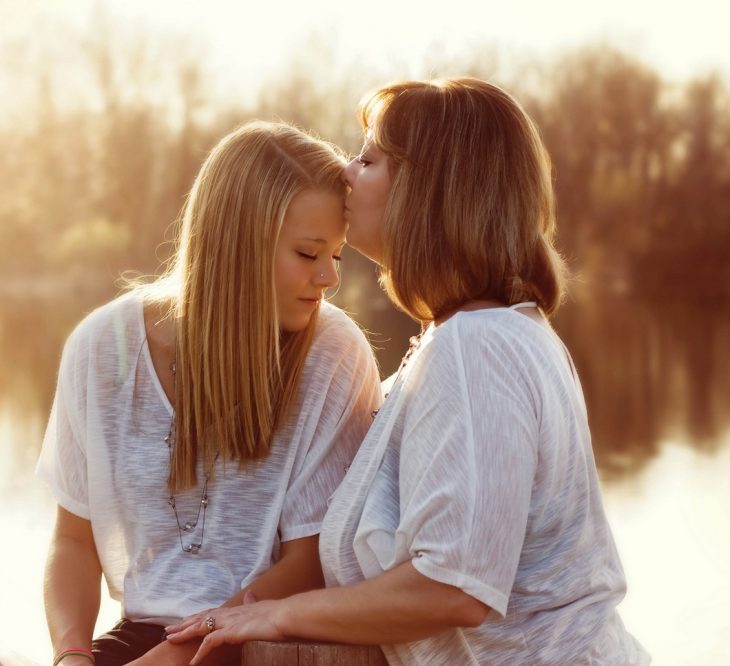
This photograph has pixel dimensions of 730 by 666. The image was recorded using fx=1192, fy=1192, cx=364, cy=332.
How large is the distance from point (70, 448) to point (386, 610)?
0.80 meters

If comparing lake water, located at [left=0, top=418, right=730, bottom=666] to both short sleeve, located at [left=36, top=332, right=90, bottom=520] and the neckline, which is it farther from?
the neckline

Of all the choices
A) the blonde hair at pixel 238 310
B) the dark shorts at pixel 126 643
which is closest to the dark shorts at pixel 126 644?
the dark shorts at pixel 126 643

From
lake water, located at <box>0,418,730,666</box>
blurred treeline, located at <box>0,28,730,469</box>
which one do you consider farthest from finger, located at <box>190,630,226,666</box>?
blurred treeline, located at <box>0,28,730,469</box>

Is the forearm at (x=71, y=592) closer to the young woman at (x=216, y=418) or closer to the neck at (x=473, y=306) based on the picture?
the young woman at (x=216, y=418)

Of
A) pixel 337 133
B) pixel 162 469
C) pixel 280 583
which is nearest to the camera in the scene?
pixel 280 583

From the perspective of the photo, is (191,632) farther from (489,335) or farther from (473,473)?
(489,335)

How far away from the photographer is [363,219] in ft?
6.46

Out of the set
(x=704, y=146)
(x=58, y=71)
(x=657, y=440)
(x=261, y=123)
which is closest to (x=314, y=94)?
(x=58, y=71)

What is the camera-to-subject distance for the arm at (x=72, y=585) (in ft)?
6.77

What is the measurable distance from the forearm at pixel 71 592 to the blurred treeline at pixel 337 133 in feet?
31.3

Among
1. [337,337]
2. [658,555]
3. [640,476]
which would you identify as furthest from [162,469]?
[640,476]

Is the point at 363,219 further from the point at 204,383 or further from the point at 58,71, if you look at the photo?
the point at 58,71

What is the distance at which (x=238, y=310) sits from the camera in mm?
2098

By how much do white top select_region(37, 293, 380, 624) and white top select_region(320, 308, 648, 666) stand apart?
0.96 feet
